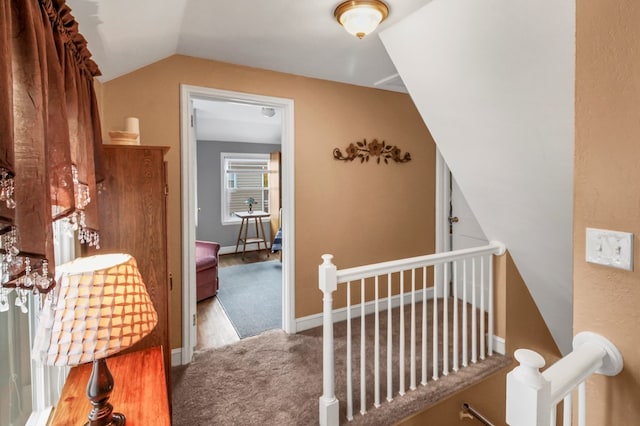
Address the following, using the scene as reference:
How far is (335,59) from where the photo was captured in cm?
261

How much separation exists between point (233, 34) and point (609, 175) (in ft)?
7.04

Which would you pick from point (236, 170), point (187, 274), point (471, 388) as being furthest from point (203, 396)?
point (236, 170)

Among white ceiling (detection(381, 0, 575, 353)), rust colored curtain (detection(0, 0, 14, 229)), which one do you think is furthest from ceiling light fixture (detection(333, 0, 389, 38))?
rust colored curtain (detection(0, 0, 14, 229))

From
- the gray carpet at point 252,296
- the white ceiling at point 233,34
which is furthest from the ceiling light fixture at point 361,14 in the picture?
the gray carpet at point 252,296

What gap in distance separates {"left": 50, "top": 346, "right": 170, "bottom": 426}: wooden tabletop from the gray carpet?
1515 millimetres

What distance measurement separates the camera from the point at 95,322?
3.15ft

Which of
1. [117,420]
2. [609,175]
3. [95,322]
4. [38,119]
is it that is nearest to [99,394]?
[117,420]

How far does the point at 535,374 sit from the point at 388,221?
2.72 meters

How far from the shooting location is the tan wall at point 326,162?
2.45 m

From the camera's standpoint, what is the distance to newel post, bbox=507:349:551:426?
0.80 m

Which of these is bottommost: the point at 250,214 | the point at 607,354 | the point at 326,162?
the point at 607,354

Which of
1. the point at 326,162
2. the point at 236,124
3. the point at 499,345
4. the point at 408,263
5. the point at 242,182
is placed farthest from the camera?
the point at 242,182

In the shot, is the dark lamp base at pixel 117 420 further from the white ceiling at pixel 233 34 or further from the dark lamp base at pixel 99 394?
the white ceiling at pixel 233 34

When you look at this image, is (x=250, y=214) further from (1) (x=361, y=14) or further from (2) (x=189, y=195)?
(1) (x=361, y=14)
